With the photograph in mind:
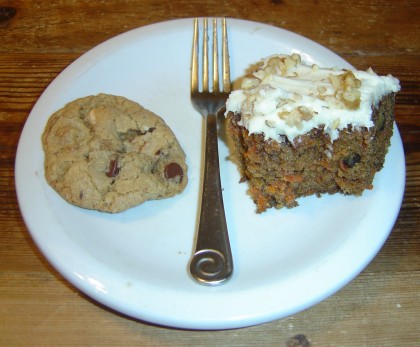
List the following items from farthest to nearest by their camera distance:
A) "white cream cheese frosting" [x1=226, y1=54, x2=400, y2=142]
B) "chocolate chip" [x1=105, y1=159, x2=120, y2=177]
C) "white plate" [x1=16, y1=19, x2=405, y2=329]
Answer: "chocolate chip" [x1=105, y1=159, x2=120, y2=177] < "white cream cheese frosting" [x1=226, y1=54, x2=400, y2=142] < "white plate" [x1=16, y1=19, x2=405, y2=329]

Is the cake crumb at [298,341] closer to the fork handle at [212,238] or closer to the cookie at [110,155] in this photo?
the fork handle at [212,238]

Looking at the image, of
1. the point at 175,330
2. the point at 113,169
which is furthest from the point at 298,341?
the point at 113,169

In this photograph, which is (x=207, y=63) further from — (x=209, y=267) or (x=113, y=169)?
(x=209, y=267)

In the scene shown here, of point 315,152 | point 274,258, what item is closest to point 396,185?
point 315,152

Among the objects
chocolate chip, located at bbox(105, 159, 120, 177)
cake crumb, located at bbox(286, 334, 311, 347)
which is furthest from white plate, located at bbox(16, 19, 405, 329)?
cake crumb, located at bbox(286, 334, 311, 347)

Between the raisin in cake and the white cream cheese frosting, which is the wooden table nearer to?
the raisin in cake
